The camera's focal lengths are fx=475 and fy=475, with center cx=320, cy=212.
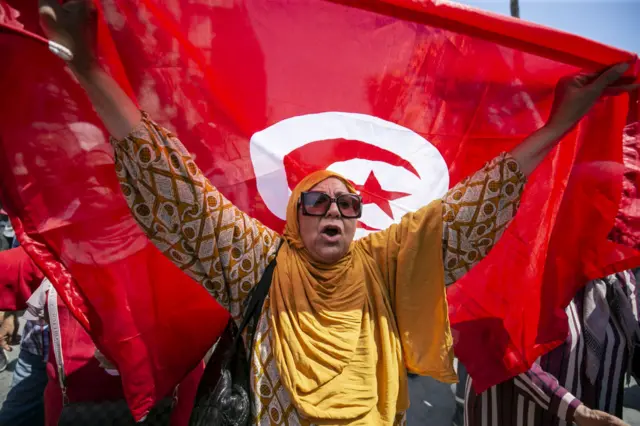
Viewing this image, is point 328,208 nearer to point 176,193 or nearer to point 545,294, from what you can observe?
point 176,193

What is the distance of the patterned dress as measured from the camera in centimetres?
145

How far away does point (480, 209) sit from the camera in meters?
1.69

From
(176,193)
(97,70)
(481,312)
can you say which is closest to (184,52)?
(97,70)

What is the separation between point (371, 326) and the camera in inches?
64.5

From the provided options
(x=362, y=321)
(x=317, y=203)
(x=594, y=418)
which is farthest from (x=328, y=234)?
(x=594, y=418)

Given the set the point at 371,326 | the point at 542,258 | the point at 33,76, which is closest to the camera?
the point at 33,76

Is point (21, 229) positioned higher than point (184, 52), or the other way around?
point (184, 52)

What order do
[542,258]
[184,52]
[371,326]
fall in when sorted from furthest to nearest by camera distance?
[542,258]
[184,52]
[371,326]

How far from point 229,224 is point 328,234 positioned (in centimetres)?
36

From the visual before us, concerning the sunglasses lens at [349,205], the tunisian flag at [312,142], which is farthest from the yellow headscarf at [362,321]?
the tunisian flag at [312,142]

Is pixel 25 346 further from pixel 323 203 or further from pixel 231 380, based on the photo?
pixel 323 203

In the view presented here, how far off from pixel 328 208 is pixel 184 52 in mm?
783

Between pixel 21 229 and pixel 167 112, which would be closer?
pixel 21 229

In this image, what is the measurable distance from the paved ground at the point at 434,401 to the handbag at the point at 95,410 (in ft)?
7.18
